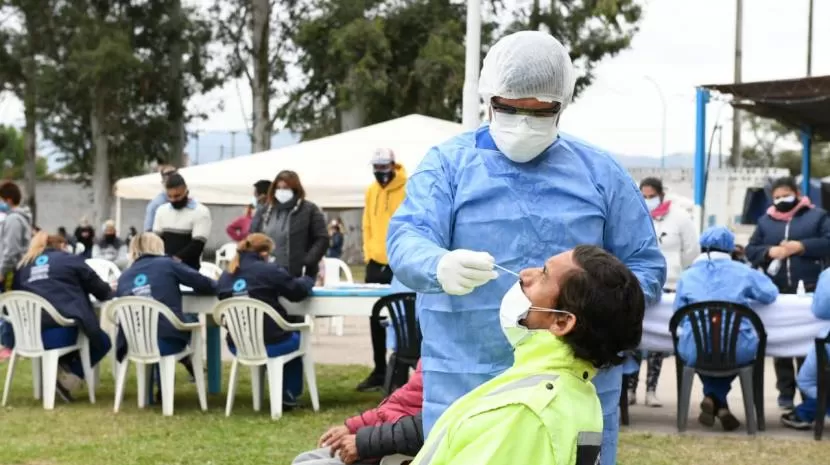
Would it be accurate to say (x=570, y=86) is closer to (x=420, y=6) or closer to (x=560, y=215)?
(x=560, y=215)

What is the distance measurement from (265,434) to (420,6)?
1059 inches

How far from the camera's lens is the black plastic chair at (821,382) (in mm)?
8508

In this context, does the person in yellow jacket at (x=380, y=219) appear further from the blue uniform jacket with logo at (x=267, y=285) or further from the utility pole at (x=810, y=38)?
the utility pole at (x=810, y=38)

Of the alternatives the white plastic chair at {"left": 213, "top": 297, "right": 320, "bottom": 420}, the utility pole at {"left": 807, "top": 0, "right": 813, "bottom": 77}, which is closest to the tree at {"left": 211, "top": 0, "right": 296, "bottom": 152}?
Answer: the utility pole at {"left": 807, "top": 0, "right": 813, "bottom": 77}

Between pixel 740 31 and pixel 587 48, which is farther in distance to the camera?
pixel 587 48

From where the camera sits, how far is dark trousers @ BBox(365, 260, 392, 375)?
1025cm

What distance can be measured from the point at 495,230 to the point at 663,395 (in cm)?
747

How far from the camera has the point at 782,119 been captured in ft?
62.8

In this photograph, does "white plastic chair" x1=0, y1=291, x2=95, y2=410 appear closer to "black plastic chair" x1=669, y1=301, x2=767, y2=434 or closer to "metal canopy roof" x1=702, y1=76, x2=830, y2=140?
"black plastic chair" x1=669, y1=301, x2=767, y2=434

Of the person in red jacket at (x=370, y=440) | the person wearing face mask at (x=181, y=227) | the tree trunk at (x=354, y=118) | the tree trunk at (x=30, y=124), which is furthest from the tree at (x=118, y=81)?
the person in red jacket at (x=370, y=440)

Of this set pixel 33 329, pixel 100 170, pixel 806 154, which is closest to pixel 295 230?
pixel 33 329

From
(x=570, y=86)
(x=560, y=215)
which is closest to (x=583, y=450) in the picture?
(x=560, y=215)

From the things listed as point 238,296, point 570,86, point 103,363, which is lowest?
point 103,363

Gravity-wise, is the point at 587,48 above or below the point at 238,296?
above
